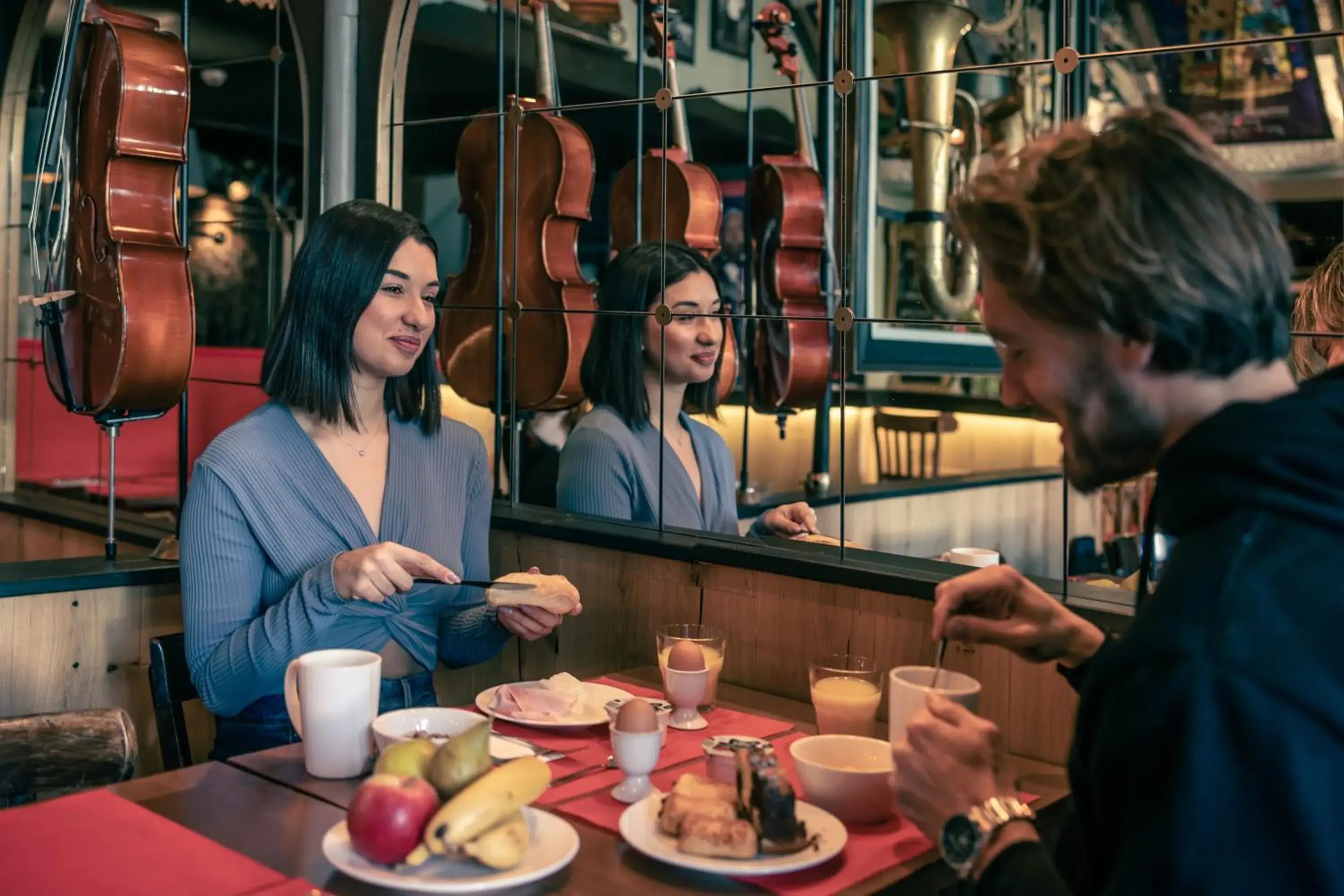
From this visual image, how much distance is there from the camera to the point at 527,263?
298 cm

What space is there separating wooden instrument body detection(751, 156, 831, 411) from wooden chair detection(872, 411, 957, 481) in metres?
3.92

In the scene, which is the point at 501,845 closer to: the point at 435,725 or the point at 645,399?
the point at 435,725

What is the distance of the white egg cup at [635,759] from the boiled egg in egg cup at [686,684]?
0.88 ft

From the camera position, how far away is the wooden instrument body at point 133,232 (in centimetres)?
247

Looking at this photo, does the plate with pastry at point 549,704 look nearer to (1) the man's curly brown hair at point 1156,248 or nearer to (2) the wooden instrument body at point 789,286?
(1) the man's curly brown hair at point 1156,248

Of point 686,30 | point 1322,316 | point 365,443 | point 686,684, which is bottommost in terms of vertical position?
point 686,684

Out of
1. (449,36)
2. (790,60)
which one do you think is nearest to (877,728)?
(790,60)

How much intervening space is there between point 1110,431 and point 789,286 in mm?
2249

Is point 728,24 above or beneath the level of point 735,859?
above

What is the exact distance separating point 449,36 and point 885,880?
549cm

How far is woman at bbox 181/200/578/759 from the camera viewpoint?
202 centimetres

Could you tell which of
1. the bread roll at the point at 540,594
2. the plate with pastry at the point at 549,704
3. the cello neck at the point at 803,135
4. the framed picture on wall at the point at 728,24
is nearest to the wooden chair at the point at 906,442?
the framed picture on wall at the point at 728,24

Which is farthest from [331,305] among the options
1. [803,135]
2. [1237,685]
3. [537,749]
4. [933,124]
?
[933,124]

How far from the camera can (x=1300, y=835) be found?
0.86m
